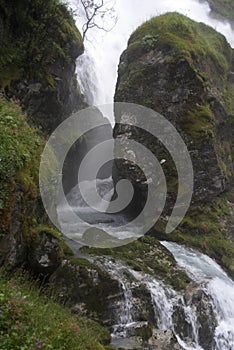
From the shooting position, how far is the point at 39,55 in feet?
46.0

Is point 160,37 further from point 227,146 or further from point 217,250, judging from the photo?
point 217,250

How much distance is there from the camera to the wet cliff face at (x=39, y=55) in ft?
42.3

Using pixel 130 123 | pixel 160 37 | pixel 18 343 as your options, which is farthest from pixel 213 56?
pixel 18 343

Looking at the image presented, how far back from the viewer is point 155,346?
24.9 feet

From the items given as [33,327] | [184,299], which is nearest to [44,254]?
[33,327]

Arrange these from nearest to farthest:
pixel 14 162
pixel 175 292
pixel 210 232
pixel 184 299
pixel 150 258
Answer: pixel 14 162 → pixel 184 299 → pixel 175 292 → pixel 150 258 → pixel 210 232

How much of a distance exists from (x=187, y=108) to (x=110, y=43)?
18.6 m

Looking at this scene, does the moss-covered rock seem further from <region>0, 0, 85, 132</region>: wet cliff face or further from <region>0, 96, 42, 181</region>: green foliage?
<region>0, 96, 42, 181</region>: green foliage

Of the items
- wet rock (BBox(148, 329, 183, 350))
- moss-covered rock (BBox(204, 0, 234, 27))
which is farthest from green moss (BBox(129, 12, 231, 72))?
moss-covered rock (BBox(204, 0, 234, 27))

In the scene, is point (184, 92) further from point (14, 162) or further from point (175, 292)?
point (14, 162)

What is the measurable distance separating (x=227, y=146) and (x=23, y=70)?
9.57 meters

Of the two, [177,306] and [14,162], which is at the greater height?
[14,162]

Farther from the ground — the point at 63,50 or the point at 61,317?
the point at 63,50

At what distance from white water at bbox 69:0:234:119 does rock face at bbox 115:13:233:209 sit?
2807 millimetres
